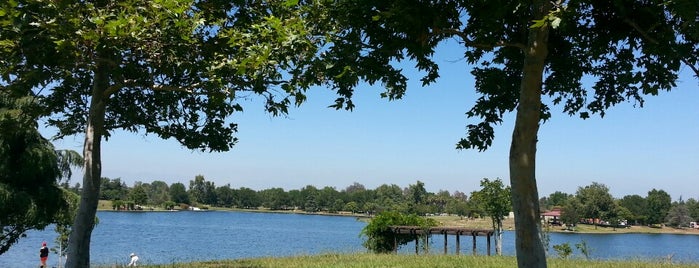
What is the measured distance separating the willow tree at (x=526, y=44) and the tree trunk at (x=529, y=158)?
0.01 meters

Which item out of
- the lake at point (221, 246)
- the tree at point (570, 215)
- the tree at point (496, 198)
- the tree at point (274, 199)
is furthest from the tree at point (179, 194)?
the tree at point (496, 198)

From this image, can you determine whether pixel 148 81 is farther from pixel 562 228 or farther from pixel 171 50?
pixel 562 228

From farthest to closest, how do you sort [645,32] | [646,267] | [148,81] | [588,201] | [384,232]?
[588,201], [384,232], [646,267], [148,81], [645,32]

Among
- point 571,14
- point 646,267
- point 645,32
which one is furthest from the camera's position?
point 646,267

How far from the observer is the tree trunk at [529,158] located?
21.8 ft

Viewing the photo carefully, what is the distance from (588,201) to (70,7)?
104 m

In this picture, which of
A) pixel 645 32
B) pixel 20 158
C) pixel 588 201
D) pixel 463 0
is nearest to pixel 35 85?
pixel 463 0

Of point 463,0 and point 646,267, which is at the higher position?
point 463,0

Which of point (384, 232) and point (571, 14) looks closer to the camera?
point (571, 14)

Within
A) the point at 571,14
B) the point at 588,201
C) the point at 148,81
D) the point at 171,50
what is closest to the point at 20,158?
the point at 148,81

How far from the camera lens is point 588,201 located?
99.4 m

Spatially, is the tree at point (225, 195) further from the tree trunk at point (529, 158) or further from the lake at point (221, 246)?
the tree trunk at point (529, 158)

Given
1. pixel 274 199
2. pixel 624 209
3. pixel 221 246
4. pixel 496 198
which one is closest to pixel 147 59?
pixel 496 198

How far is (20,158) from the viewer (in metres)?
16.7
